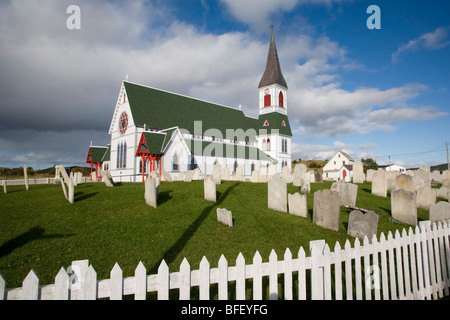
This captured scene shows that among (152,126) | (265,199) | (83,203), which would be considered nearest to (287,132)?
(152,126)

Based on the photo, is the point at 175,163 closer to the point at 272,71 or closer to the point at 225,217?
the point at 225,217

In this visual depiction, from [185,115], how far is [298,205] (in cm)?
2964

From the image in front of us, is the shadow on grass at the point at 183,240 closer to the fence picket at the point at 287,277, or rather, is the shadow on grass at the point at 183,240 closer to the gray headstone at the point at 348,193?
the fence picket at the point at 287,277

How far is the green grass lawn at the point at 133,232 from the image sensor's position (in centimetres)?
611

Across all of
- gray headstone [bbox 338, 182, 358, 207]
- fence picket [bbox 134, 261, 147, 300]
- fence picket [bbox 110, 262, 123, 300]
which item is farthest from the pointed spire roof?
fence picket [bbox 110, 262, 123, 300]

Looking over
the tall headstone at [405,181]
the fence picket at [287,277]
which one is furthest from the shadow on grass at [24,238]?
the tall headstone at [405,181]

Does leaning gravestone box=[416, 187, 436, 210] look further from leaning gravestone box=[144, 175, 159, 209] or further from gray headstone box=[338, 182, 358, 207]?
leaning gravestone box=[144, 175, 159, 209]

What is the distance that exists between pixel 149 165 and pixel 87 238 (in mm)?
21365

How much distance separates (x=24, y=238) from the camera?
23.9 ft

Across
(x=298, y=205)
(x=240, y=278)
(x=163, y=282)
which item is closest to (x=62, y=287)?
(x=163, y=282)

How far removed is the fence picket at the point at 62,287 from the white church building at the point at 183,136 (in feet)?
64.3

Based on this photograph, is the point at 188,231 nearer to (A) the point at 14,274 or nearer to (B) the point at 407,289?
(A) the point at 14,274

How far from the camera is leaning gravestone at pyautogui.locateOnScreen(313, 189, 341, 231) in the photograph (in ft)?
28.7

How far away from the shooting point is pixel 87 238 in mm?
7379
